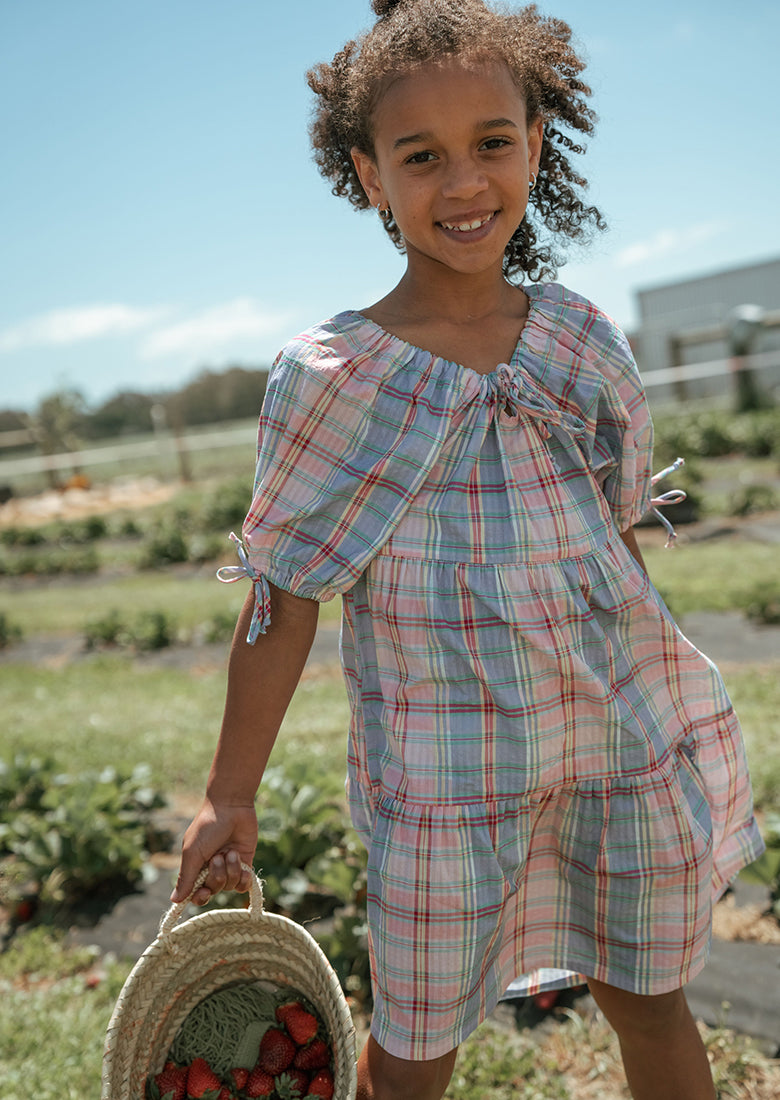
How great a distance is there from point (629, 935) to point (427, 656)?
53 cm

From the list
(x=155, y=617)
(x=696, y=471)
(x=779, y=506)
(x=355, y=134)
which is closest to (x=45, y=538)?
(x=155, y=617)

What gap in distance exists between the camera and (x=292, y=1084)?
1687mm

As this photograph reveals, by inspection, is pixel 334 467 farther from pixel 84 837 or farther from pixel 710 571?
pixel 710 571

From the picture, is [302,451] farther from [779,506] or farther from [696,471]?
[696,471]

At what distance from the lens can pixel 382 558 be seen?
1549mm

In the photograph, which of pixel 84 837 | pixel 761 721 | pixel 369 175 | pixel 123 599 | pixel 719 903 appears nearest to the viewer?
pixel 369 175

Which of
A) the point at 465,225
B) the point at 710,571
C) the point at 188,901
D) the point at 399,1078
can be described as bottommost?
the point at 710,571

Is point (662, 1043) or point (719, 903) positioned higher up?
point (662, 1043)

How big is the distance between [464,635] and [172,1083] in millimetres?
913

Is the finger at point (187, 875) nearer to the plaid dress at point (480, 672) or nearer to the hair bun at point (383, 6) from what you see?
the plaid dress at point (480, 672)

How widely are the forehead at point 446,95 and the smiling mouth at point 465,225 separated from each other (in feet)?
0.46

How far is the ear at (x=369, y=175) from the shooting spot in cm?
170

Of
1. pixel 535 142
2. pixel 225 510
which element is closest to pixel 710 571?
pixel 535 142

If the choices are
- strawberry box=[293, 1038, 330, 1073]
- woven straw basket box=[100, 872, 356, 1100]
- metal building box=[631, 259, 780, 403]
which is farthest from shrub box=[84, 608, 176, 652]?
metal building box=[631, 259, 780, 403]
